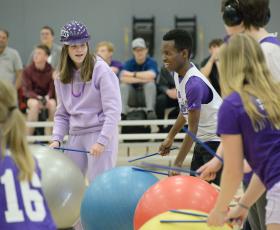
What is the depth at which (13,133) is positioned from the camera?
2.86m

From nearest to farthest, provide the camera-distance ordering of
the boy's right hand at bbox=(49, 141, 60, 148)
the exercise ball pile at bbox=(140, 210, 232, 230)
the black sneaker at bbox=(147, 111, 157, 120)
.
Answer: the exercise ball pile at bbox=(140, 210, 232, 230)
the boy's right hand at bbox=(49, 141, 60, 148)
the black sneaker at bbox=(147, 111, 157, 120)

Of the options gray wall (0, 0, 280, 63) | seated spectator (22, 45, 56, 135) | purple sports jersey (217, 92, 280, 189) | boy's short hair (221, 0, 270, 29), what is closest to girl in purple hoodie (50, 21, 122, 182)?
boy's short hair (221, 0, 270, 29)

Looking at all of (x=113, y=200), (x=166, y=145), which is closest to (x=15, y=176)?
(x=113, y=200)

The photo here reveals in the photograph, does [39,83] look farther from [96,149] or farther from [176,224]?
[176,224]

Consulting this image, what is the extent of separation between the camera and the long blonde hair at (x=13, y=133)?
9.37ft

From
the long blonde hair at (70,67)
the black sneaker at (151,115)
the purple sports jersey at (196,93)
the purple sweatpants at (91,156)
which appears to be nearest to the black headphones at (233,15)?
the purple sports jersey at (196,93)

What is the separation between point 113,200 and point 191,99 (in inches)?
37.3

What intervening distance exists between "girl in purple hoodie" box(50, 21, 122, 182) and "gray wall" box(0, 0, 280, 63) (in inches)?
305

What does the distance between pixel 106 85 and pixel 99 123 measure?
0.34m

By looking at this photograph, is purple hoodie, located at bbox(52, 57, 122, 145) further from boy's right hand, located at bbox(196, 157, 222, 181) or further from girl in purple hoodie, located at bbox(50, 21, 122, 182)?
boy's right hand, located at bbox(196, 157, 222, 181)

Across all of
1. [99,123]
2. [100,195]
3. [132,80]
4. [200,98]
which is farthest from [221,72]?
[132,80]

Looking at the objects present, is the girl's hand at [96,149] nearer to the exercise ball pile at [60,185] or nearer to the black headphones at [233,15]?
the exercise ball pile at [60,185]

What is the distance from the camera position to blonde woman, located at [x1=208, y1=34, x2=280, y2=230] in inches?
114

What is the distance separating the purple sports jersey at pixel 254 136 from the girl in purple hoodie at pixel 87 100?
216 cm
